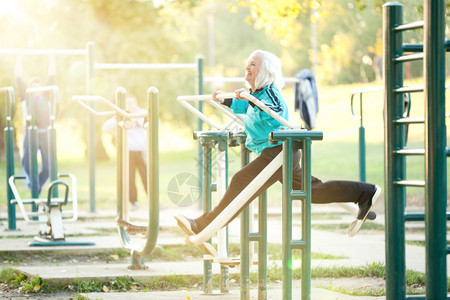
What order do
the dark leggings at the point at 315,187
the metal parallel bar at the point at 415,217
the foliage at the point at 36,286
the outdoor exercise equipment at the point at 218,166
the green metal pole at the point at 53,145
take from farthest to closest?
the green metal pole at the point at 53,145, the foliage at the point at 36,286, the outdoor exercise equipment at the point at 218,166, the dark leggings at the point at 315,187, the metal parallel bar at the point at 415,217

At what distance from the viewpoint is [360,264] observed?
7.51 metres

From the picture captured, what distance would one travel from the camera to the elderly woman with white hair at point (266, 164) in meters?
5.29

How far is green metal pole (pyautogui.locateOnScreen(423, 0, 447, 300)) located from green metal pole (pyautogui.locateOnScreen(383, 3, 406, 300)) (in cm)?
28

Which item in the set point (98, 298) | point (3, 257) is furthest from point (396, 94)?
point (3, 257)

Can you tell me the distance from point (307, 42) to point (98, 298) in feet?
151

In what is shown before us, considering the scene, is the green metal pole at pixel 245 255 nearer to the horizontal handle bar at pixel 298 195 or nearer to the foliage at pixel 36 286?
the horizontal handle bar at pixel 298 195

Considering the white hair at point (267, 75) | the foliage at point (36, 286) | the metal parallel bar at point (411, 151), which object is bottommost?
the foliage at point (36, 286)

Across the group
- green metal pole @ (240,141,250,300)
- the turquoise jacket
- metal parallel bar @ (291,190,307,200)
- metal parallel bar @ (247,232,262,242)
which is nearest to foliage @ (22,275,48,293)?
green metal pole @ (240,141,250,300)

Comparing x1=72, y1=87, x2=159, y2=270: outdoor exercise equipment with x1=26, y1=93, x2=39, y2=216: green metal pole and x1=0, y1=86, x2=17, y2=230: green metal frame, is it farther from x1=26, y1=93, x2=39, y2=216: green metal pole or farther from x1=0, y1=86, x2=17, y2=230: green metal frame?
x1=0, y1=86, x2=17, y2=230: green metal frame

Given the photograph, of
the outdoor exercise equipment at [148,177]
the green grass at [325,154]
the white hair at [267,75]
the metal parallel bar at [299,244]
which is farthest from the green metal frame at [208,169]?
the green grass at [325,154]

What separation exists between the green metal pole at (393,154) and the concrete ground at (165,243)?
47.1 inches

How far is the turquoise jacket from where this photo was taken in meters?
5.34

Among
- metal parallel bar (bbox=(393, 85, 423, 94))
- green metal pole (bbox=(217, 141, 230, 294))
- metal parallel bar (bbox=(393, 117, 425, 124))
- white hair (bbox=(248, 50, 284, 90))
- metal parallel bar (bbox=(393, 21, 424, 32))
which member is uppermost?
metal parallel bar (bbox=(393, 21, 424, 32))

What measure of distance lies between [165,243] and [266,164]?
3.78 metres
